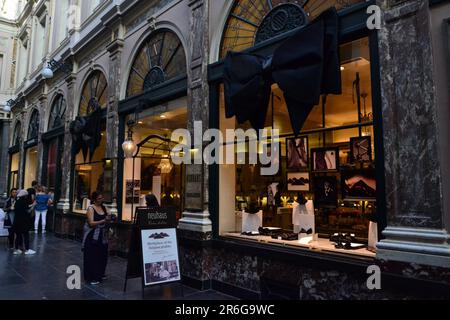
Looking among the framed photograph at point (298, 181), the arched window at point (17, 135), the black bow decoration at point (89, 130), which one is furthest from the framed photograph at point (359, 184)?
the arched window at point (17, 135)

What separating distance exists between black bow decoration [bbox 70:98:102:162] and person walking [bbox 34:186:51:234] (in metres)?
2.66

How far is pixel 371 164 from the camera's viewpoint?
545cm

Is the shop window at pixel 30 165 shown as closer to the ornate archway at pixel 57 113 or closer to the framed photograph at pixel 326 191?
the ornate archway at pixel 57 113

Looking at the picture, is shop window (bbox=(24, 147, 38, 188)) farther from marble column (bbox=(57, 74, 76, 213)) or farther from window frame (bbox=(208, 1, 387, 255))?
window frame (bbox=(208, 1, 387, 255))

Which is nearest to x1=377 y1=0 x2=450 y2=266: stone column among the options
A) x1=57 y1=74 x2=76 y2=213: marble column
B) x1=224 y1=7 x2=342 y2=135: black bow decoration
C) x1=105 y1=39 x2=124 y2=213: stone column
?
x1=224 y1=7 x2=342 y2=135: black bow decoration

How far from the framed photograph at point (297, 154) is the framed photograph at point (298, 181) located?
99 millimetres

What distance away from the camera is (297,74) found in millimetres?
4809

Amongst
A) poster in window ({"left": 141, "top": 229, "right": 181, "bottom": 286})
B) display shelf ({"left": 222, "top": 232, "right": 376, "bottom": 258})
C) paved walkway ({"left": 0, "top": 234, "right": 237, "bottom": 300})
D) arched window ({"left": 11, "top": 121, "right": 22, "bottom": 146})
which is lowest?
paved walkway ({"left": 0, "top": 234, "right": 237, "bottom": 300})

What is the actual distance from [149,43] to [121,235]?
16.0 ft

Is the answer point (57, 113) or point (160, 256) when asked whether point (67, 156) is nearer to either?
point (57, 113)

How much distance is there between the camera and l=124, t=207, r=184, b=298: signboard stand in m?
5.62

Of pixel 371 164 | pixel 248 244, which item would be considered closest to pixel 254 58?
pixel 371 164
